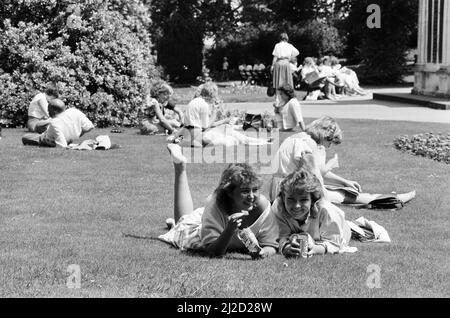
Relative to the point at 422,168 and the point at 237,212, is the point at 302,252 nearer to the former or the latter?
the point at 237,212

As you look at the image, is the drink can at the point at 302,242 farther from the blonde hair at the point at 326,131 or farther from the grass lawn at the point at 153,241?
the blonde hair at the point at 326,131

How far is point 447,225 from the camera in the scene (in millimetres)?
8281

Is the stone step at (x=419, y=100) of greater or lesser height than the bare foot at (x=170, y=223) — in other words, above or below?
above

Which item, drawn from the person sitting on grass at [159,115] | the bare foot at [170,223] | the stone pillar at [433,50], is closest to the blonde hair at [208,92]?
the person sitting on grass at [159,115]

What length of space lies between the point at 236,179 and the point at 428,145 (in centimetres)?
796

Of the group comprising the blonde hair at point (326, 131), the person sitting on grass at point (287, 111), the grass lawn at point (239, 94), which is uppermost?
the blonde hair at point (326, 131)

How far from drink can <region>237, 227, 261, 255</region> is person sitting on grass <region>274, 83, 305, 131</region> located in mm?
9566

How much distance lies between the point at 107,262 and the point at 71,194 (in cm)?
340

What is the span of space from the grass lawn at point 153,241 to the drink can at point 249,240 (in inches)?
4.2

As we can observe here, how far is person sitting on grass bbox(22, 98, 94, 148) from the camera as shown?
14.1 meters

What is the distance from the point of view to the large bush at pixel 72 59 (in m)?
18.5

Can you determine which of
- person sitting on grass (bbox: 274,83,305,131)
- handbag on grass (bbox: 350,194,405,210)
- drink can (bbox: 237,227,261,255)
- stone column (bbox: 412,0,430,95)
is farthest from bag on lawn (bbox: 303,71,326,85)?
drink can (bbox: 237,227,261,255)

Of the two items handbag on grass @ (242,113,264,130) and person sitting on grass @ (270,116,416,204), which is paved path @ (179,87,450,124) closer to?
handbag on grass @ (242,113,264,130)

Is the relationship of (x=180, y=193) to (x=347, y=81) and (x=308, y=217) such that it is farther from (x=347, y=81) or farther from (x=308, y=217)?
(x=347, y=81)
